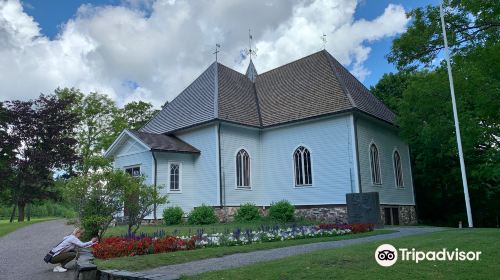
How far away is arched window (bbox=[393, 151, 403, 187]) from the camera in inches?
960

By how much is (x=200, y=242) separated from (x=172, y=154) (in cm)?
1145

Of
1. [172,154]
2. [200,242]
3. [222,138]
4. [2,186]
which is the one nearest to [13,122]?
[2,186]

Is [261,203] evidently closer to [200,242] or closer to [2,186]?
[200,242]

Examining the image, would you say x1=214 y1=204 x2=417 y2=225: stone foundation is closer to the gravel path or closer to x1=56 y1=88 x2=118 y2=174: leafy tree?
the gravel path

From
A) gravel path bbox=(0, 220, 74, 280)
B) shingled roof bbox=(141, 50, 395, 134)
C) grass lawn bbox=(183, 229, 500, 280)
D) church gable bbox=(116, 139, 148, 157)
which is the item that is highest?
shingled roof bbox=(141, 50, 395, 134)

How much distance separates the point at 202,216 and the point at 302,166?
620 cm

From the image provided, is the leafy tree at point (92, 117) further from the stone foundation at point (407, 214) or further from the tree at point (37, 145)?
the stone foundation at point (407, 214)

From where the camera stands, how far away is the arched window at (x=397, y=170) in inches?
960

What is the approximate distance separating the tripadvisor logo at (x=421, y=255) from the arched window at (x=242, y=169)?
15.4m

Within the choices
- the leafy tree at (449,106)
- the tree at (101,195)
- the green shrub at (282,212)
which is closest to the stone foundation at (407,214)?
the leafy tree at (449,106)

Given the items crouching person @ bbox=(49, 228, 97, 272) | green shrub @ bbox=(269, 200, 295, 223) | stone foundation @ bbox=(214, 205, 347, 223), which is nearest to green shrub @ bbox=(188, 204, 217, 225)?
stone foundation @ bbox=(214, 205, 347, 223)

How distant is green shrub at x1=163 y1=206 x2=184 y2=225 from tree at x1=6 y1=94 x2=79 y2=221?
17.7 metres

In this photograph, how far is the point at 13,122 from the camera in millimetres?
32906

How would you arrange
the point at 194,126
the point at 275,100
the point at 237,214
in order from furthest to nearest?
the point at 275,100, the point at 194,126, the point at 237,214
